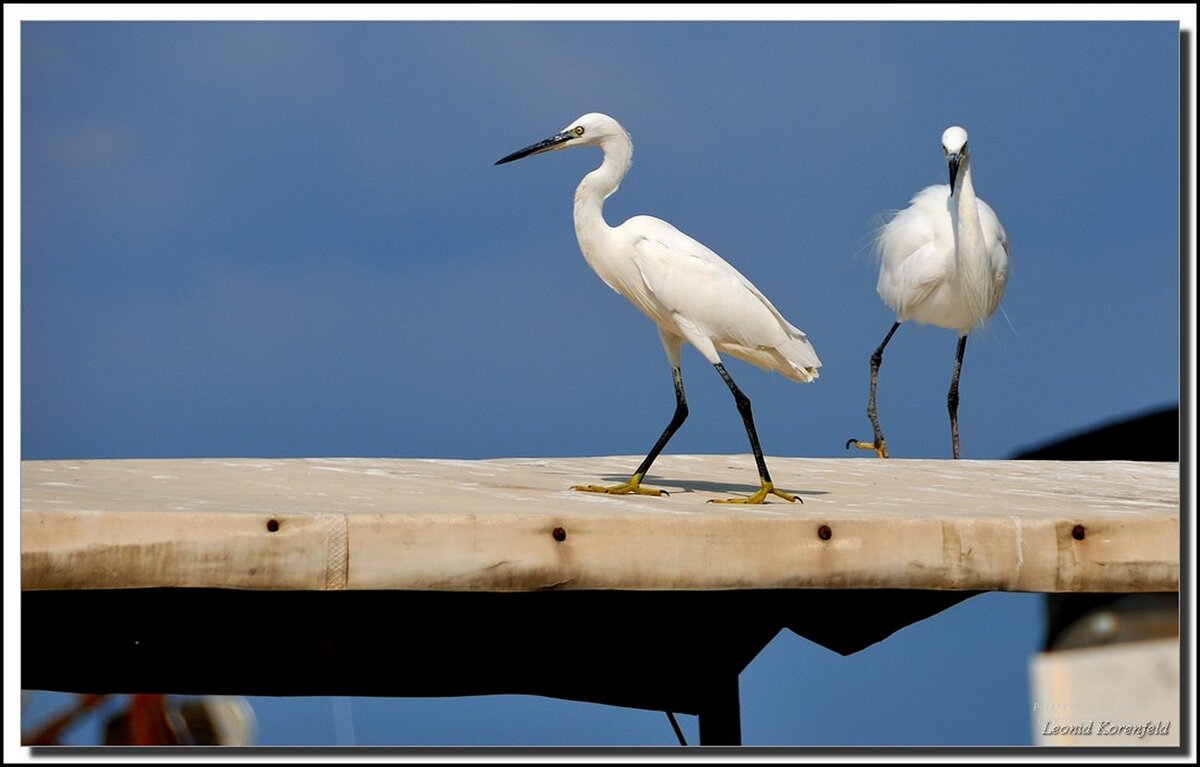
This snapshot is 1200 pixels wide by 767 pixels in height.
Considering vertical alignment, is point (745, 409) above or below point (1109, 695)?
above

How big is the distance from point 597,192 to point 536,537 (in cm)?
238

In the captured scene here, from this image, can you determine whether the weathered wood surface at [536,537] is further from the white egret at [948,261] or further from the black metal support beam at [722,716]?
the white egret at [948,261]

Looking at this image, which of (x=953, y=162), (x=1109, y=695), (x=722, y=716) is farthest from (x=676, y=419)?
(x=953, y=162)

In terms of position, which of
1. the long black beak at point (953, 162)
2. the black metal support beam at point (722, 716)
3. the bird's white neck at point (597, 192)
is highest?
the long black beak at point (953, 162)

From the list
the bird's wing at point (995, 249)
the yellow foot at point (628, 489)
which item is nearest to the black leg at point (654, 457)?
the yellow foot at point (628, 489)

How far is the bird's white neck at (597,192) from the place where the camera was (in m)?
7.42

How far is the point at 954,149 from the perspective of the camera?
11.3 meters

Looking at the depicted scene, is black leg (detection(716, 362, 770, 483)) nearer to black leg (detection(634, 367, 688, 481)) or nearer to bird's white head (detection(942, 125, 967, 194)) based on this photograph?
black leg (detection(634, 367, 688, 481))

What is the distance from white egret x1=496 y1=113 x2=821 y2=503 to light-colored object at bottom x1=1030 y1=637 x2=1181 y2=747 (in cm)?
131

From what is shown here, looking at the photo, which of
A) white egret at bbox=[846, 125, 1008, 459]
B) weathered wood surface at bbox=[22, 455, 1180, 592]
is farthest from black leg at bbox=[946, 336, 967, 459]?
weathered wood surface at bbox=[22, 455, 1180, 592]

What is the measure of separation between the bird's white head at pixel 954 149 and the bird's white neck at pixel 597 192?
431cm

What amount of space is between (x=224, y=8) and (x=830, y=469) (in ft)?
13.1

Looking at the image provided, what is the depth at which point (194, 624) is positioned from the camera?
19.3ft

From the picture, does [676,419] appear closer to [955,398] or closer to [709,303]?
[709,303]
